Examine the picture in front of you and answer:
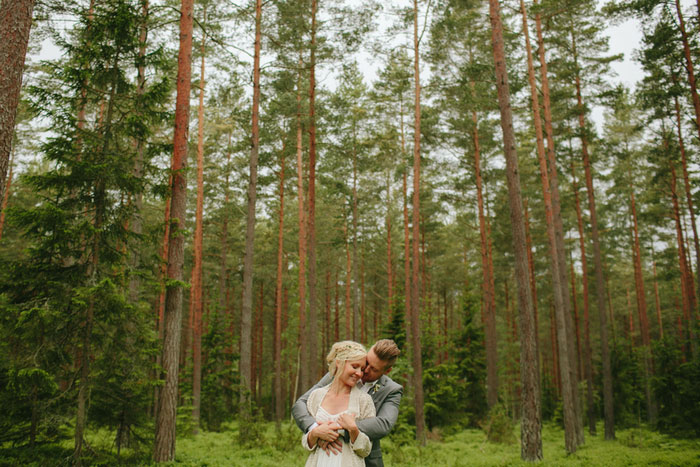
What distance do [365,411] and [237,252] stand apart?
77.4 ft

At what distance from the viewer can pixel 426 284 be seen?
2747 centimetres

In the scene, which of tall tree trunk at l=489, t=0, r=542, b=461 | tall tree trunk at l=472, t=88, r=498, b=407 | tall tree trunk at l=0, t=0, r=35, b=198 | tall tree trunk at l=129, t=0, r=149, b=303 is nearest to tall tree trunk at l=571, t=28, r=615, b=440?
tall tree trunk at l=472, t=88, r=498, b=407

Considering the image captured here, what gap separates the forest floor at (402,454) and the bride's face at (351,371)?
6447mm

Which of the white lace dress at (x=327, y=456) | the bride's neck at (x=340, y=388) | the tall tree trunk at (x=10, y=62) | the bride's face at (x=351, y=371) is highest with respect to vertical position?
the tall tree trunk at (x=10, y=62)

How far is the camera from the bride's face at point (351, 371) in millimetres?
2947

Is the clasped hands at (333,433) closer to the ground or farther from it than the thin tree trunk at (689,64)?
closer to the ground

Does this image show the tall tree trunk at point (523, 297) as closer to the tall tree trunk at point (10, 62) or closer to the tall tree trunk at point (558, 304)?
the tall tree trunk at point (558, 304)

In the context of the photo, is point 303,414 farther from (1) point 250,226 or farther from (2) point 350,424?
(1) point 250,226

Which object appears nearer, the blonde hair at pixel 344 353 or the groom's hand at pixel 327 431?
the groom's hand at pixel 327 431

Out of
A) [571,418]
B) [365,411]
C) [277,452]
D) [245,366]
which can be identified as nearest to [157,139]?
[245,366]

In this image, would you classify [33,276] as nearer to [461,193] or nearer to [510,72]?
[510,72]

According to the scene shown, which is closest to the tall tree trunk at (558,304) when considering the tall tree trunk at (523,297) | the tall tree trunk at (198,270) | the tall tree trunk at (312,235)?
the tall tree trunk at (523,297)

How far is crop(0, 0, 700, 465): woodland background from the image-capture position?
753 cm

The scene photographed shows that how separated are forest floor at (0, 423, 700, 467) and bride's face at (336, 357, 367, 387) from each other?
254 inches
